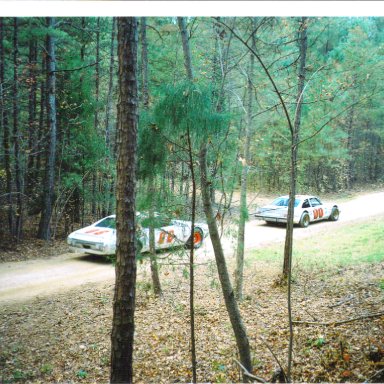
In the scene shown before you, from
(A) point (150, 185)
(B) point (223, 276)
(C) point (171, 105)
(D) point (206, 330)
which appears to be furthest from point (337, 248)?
(C) point (171, 105)

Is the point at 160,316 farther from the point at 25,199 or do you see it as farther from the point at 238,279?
the point at 25,199

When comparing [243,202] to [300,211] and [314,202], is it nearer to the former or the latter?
[300,211]

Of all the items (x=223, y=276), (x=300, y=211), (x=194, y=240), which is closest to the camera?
(x=223, y=276)

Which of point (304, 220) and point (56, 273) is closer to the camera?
point (56, 273)

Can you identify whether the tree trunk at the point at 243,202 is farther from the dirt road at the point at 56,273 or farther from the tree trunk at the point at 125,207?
the tree trunk at the point at 125,207

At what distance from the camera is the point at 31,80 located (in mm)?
7922

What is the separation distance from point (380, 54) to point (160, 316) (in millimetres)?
5336

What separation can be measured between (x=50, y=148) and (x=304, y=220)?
741cm

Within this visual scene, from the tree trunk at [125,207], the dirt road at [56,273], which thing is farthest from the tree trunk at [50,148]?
the tree trunk at [125,207]

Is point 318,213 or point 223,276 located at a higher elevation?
point 223,276

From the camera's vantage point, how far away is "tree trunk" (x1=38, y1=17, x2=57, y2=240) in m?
8.34

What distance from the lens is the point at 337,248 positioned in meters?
8.27

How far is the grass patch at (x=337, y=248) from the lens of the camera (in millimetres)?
7227

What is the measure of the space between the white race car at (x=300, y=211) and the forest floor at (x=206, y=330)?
10.7 feet
